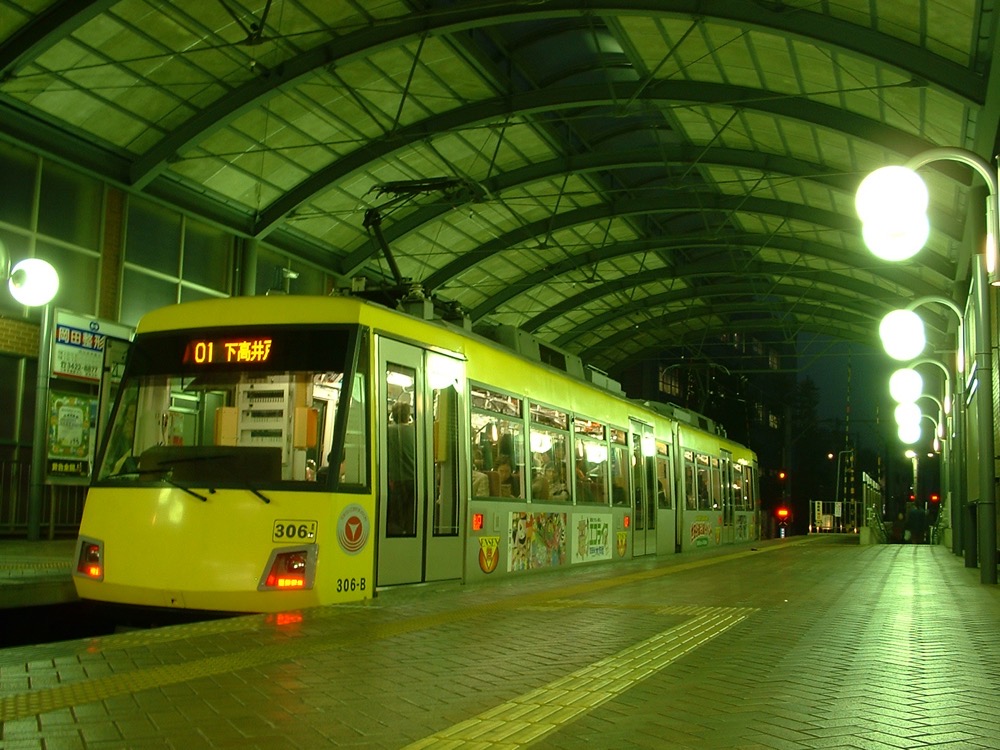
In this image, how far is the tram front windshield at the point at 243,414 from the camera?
8.71m

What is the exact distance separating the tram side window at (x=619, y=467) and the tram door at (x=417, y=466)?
683 cm

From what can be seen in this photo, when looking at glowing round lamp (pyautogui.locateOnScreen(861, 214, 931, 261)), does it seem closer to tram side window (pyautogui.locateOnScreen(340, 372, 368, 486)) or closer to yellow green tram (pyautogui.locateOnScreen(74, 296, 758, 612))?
yellow green tram (pyautogui.locateOnScreen(74, 296, 758, 612))

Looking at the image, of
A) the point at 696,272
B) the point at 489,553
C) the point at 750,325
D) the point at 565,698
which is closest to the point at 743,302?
the point at 750,325

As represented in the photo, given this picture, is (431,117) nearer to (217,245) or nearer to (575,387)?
(217,245)

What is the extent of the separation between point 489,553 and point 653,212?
64.1 feet

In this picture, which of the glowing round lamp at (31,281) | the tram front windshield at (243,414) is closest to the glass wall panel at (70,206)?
the glowing round lamp at (31,281)

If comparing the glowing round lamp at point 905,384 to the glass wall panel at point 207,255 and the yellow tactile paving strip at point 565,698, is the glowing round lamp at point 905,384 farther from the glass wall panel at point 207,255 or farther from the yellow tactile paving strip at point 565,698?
the yellow tactile paving strip at point 565,698

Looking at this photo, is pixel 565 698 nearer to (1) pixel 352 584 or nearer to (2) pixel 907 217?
(1) pixel 352 584

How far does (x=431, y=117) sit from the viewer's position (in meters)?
23.6

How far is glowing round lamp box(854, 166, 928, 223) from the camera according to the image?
9.28m

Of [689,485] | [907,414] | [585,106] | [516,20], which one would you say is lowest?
[689,485]

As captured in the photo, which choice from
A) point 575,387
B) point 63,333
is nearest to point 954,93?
point 575,387

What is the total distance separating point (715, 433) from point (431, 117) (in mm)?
11715

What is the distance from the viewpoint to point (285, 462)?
870 centimetres
